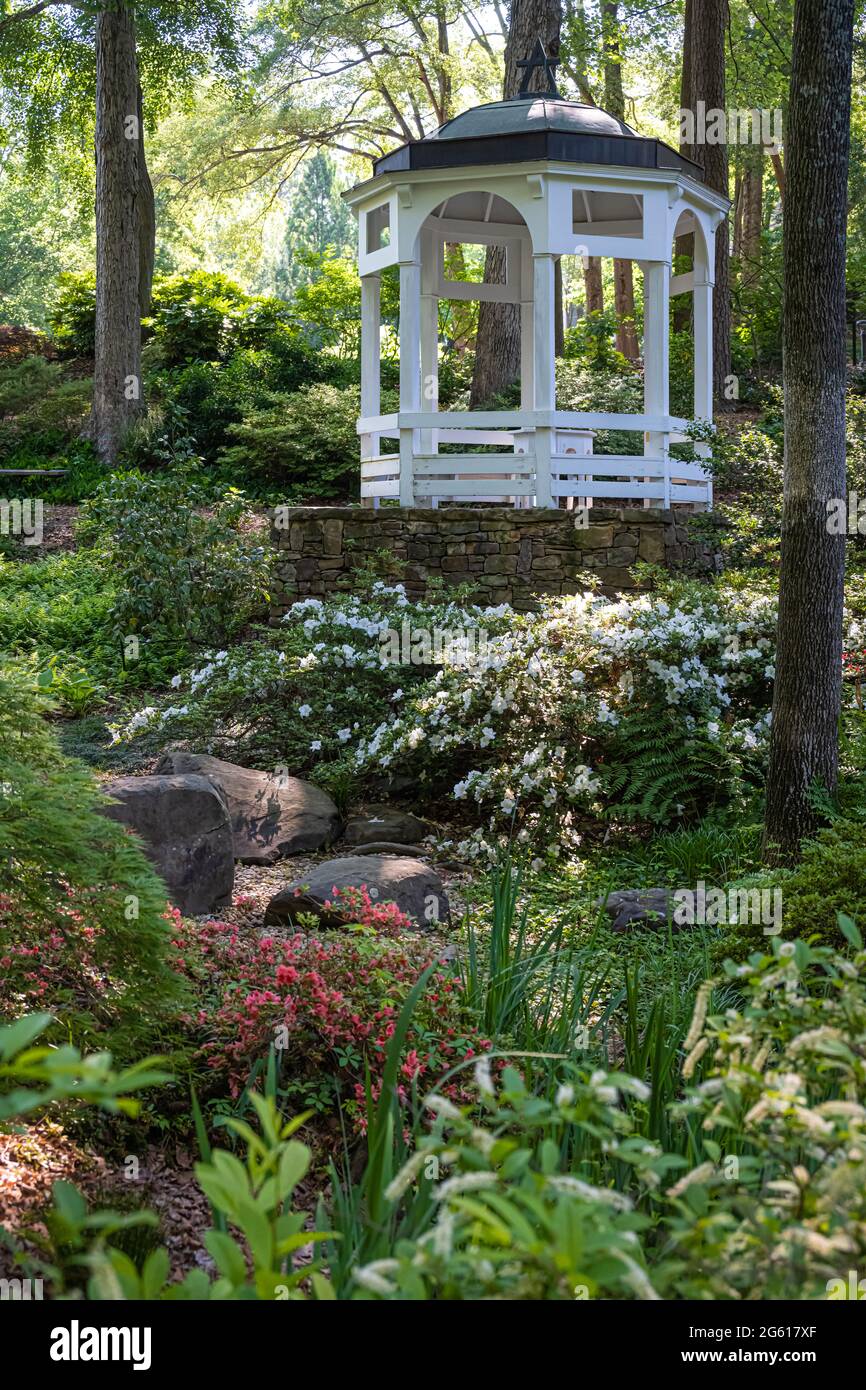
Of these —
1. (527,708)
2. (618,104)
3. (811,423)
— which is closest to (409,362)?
(527,708)

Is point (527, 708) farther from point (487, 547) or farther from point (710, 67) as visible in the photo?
point (710, 67)

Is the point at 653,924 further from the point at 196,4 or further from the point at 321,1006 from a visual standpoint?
the point at 196,4

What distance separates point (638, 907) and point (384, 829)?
1.71m

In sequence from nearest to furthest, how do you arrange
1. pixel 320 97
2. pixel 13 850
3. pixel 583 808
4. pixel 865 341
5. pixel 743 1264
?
pixel 743 1264 → pixel 13 850 → pixel 583 808 → pixel 865 341 → pixel 320 97

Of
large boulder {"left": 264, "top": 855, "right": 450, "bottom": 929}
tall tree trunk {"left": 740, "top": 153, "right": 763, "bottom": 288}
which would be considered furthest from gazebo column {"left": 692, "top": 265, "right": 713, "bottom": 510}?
tall tree trunk {"left": 740, "top": 153, "right": 763, "bottom": 288}

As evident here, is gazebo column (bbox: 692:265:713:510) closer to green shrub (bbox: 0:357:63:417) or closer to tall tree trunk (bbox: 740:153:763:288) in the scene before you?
green shrub (bbox: 0:357:63:417)

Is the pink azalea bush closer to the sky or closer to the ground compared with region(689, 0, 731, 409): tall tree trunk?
closer to the ground

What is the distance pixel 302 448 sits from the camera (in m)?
14.3

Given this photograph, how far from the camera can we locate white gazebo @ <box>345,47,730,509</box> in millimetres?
9273

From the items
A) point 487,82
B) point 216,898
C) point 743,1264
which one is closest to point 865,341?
point 487,82

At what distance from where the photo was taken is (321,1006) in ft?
11.0

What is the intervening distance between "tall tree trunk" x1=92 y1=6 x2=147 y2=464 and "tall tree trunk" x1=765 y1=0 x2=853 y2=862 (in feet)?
34.4
